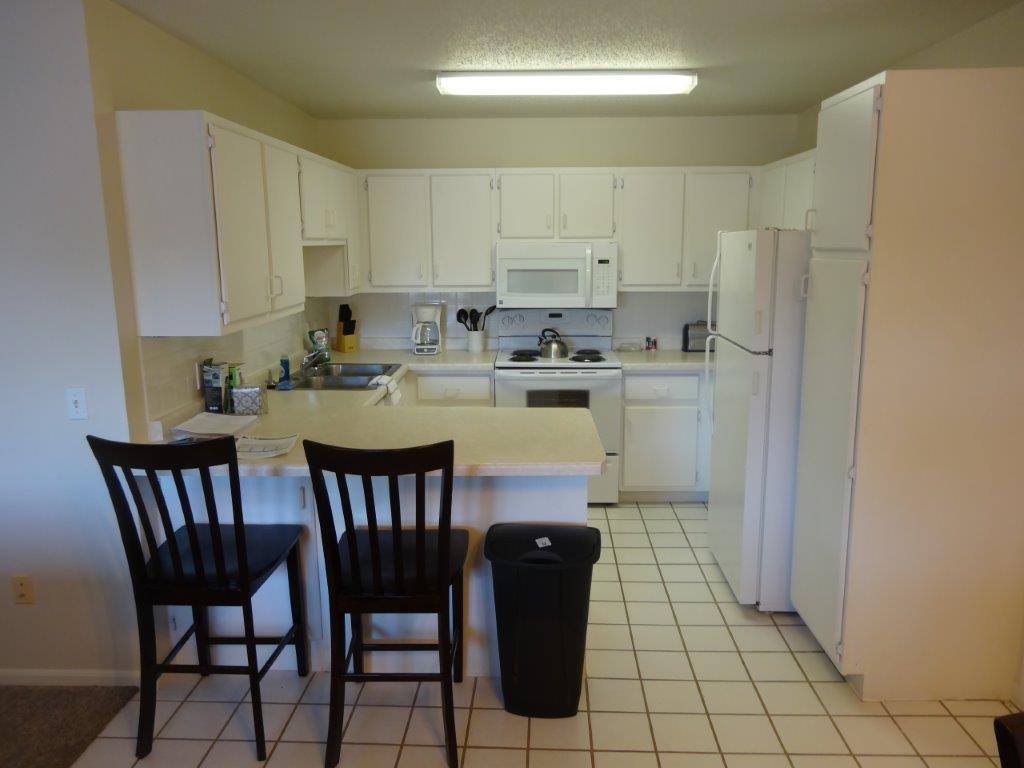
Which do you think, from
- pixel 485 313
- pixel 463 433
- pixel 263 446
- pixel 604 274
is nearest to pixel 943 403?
pixel 463 433

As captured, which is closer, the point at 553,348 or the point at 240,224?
the point at 240,224

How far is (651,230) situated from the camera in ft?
15.0

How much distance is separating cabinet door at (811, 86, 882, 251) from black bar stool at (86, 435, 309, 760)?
2.09 m

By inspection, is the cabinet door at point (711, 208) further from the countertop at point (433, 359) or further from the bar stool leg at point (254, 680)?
the bar stool leg at point (254, 680)

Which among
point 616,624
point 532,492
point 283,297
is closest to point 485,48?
point 283,297

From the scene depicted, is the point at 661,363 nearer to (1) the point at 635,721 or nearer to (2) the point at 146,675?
(1) the point at 635,721

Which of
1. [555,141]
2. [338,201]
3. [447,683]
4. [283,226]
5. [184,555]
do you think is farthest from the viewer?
[555,141]

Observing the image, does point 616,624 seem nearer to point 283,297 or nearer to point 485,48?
point 283,297

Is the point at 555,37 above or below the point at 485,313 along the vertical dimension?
above

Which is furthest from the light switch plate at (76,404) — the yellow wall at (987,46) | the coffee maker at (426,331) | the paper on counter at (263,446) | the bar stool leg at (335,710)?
the yellow wall at (987,46)

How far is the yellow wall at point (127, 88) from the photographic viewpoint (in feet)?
7.91

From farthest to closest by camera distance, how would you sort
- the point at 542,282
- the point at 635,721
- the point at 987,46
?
the point at 542,282 < the point at 987,46 < the point at 635,721

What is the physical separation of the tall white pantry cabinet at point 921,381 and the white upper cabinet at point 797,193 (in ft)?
3.67

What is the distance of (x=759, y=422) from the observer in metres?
3.02
